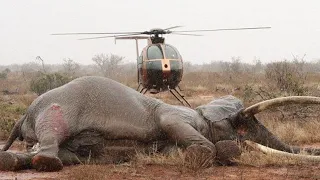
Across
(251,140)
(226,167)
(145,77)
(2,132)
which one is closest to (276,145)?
(251,140)

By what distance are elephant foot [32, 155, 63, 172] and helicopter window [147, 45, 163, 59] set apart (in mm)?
12829

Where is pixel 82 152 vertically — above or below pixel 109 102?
below

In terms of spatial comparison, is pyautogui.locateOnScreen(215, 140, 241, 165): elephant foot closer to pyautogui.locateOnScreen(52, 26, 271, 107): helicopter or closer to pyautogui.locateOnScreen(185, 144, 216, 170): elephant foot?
pyautogui.locateOnScreen(185, 144, 216, 170): elephant foot

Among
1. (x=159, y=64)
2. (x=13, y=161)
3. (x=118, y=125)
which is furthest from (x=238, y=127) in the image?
(x=159, y=64)

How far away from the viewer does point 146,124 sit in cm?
636

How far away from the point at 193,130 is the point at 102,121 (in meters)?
1.03

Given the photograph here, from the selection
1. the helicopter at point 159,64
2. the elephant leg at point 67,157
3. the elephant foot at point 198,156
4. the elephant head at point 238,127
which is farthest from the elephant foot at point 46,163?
the helicopter at point 159,64

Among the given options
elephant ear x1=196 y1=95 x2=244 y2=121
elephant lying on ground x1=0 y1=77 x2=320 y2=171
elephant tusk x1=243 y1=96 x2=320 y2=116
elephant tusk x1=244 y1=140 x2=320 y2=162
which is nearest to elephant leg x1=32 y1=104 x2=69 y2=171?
elephant lying on ground x1=0 y1=77 x2=320 y2=171

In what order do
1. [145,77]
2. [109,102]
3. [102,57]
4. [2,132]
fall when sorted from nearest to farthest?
[109,102] → [2,132] → [145,77] → [102,57]

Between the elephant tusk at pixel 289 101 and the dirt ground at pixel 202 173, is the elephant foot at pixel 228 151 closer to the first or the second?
the dirt ground at pixel 202 173

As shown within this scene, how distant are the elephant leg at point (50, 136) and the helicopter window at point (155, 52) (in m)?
12.2

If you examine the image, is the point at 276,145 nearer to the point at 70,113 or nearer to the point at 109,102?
the point at 109,102

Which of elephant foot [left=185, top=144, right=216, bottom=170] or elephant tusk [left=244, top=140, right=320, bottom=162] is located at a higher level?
elephant foot [left=185, top=144, right=216, bottom=170]

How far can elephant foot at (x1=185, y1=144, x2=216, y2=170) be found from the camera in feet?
18.0
